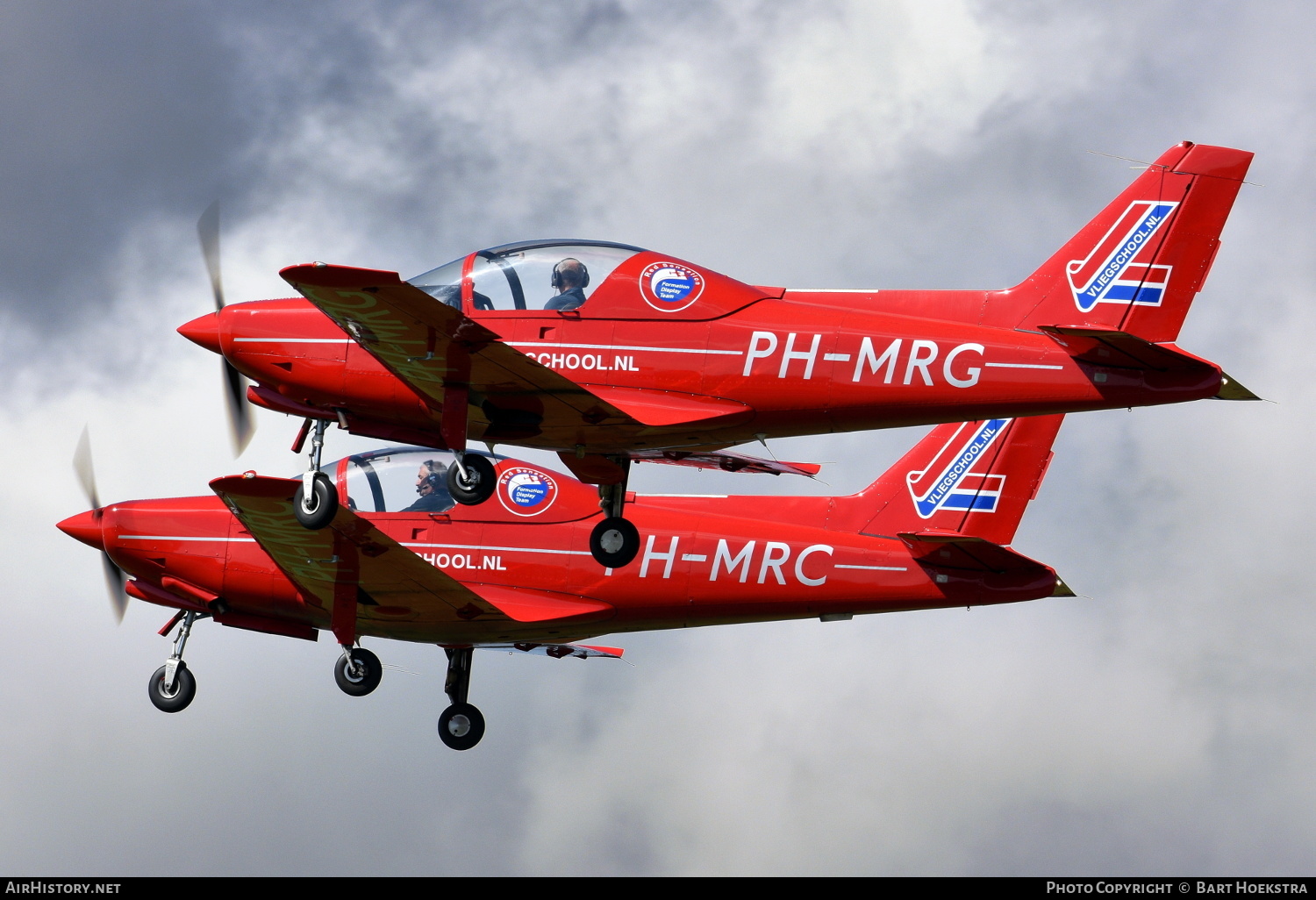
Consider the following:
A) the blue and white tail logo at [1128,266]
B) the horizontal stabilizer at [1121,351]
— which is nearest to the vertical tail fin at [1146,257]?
the blue and white tail logo at [1128,266]

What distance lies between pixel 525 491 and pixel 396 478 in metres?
1.71

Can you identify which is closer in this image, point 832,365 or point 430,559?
point 832,365

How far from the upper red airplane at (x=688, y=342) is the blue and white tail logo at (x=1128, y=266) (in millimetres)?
19

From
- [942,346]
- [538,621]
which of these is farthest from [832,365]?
[538,621]

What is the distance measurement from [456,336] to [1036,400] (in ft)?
19.7

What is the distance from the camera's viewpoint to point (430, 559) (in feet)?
74.6

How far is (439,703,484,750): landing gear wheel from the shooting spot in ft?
81.2

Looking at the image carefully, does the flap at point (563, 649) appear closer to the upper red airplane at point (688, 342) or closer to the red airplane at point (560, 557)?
the red airplane at point (560, 557)

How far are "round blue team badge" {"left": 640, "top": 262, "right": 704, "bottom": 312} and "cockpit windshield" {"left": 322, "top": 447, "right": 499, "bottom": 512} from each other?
5.01 m

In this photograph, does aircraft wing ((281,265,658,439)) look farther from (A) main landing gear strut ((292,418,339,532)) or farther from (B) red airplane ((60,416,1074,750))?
(B) red airplane ((60,416,1074,750))

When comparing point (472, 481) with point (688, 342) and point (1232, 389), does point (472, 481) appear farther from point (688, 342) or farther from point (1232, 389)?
point (1232, 389)

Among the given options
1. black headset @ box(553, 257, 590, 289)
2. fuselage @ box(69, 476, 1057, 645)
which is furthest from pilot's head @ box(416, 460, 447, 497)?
black headset @ box(553, 257, 590, 289)

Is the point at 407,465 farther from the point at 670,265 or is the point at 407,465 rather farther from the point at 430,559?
the point at 670,265

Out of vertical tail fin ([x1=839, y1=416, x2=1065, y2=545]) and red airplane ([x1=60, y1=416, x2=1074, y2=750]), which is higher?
vertical tail fin ([x1=839, y1=416, x2=1065, y2=545])
